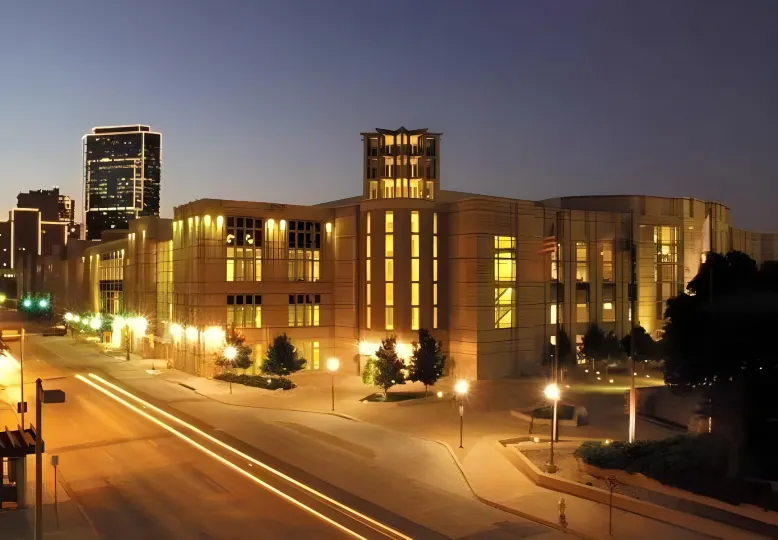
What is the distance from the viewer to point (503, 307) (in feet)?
184

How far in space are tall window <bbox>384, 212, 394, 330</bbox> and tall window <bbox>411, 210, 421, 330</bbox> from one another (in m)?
1.75

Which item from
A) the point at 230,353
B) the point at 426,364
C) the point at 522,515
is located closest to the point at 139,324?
the point at 230,353

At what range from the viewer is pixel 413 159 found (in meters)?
82.1

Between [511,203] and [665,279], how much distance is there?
24.2 m

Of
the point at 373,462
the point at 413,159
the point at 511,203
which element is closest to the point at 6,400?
the point at 373,462

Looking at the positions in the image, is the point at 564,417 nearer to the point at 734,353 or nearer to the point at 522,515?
the point at 734,353

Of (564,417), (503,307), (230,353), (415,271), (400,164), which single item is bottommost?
(564,417)

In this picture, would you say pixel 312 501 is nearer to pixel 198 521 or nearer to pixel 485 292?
pixel 198 521

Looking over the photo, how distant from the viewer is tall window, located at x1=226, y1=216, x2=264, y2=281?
5909 cm

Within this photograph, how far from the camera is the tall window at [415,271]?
186ft

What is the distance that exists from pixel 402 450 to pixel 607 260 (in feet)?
133

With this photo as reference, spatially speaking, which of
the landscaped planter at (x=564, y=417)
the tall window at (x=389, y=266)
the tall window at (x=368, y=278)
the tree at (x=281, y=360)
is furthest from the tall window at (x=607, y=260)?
the tree at (x=281, y=360)

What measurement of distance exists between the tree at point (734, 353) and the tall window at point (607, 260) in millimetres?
39061

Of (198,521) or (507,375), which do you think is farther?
(507,375)
